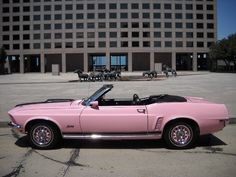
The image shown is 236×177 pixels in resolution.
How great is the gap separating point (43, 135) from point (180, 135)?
2.74 m

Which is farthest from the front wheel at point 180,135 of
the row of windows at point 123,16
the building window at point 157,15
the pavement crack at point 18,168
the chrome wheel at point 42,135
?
the building window at point 157,15

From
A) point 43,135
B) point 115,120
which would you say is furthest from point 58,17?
point 115,120

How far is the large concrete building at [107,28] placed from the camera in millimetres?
98688

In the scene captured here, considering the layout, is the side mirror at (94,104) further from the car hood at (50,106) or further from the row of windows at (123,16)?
the row of windows at (123,16)

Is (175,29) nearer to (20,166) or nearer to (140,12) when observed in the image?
(140,12)

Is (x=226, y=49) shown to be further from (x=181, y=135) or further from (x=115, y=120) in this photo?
(x=115, y=120)

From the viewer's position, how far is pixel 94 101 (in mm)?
7000

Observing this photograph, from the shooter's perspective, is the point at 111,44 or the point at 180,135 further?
the point at 111,44

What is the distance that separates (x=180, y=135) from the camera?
6.89 meters

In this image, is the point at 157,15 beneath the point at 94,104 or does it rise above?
above

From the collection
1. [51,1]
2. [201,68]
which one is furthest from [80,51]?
[201,68]

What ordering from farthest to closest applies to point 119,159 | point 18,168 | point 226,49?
point 226,49 → point 119,159 → point 18,168

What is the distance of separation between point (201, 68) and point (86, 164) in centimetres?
10571

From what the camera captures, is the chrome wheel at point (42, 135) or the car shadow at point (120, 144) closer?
the chrome wheel at point (42, 135)
